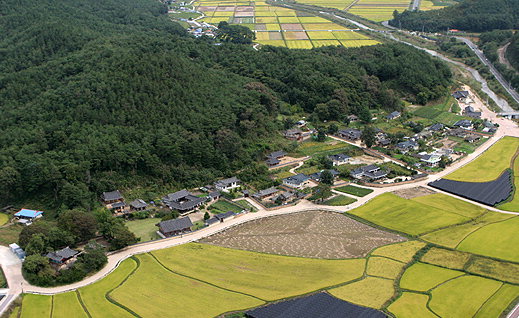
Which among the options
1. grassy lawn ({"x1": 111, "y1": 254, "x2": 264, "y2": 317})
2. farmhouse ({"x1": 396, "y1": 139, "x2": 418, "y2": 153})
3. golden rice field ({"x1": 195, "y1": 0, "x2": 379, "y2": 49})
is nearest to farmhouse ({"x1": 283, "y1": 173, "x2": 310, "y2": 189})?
farmhouse ({"x1": 396, "y1": 139, "x2": 418, "y2": 153})

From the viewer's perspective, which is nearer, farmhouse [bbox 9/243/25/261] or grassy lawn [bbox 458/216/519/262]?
farmhouse [bbox 9/243/25/261]

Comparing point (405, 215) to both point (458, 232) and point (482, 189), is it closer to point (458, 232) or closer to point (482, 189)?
point (458, 232)

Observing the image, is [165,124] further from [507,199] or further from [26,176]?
[507,199]

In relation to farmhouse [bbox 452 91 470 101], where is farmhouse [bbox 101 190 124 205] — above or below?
below

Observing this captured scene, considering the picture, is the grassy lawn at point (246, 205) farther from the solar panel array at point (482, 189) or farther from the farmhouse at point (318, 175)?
the solar panel array at point (482, 189)

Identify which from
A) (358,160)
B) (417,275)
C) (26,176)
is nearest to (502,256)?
(417,275)

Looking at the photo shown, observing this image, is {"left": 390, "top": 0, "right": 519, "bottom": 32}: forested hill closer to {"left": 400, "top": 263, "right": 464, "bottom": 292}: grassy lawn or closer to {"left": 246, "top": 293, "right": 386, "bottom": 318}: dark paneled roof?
{"left": 400, "top": 263, "right": 464, "bottom": 292}: grassy lawn
